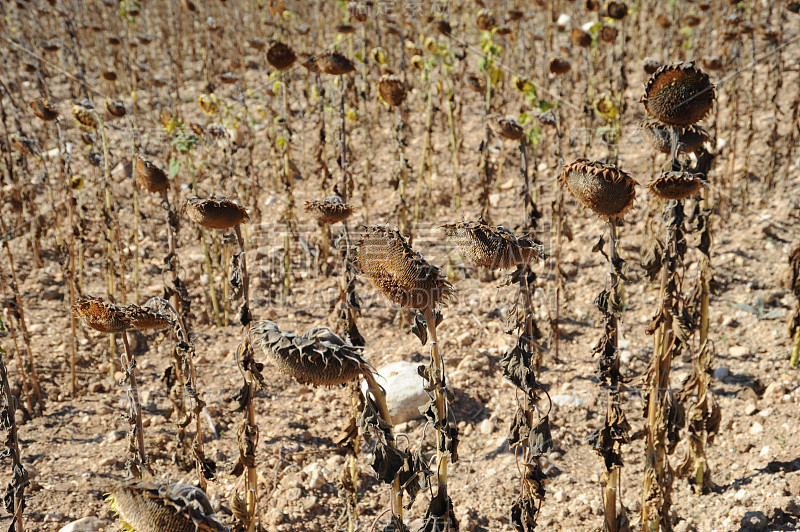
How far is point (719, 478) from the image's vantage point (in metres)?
3.82

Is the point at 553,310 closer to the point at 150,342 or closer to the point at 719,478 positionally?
the point at 719,478

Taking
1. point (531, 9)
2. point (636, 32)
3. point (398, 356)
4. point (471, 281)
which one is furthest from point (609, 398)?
point (531, 9)

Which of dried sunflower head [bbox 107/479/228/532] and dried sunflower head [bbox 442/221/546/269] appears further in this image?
dried sunflower head [bbox 442/221/546/269]

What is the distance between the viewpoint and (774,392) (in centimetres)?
429

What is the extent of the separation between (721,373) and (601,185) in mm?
2829

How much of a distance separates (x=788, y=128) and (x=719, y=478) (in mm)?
5760

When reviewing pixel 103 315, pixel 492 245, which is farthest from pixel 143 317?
pixel 492 245

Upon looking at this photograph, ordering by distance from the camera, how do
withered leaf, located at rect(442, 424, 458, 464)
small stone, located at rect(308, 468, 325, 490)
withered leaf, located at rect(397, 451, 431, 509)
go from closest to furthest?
withered leaf, located at rect(397, 451, 431, 509)
withered leaf, located at rect(442, 424, 458, 464)
small stone, located at rect(308, 468, 325, 490)

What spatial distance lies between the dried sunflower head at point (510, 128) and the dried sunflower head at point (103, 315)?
294 centimetres

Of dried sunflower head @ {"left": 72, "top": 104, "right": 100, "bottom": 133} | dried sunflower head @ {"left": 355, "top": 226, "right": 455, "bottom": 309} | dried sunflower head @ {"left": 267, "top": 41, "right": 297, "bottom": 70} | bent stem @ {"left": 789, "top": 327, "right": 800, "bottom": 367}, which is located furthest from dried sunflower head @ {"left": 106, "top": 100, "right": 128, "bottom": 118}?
bent stem @ {"left": 789, "top": 327, "right": 800, "bottom": 367}

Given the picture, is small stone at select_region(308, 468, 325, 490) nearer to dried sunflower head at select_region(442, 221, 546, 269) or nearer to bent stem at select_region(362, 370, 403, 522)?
bent stem at select_region(362, 370, 403, 522)

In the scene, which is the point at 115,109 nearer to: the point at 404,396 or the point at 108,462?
the point at 108,462

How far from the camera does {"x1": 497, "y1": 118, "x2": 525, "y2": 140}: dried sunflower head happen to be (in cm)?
453

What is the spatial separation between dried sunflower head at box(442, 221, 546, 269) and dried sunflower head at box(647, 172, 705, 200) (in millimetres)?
717
